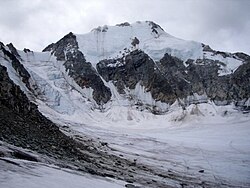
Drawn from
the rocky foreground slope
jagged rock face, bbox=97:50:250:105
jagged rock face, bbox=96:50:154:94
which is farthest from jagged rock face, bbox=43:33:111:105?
jagged rock face, bbox=97:50:250:105

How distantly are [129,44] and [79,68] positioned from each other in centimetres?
1414

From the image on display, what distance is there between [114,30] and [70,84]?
79.9ft

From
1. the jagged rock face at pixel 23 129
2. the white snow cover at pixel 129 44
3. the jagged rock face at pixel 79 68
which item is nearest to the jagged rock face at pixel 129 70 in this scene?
the white snow cover at pixel 129 44

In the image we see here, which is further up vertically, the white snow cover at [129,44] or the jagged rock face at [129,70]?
the white snow cover at [129,44]

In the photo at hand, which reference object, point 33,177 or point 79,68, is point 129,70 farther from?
point 33,177

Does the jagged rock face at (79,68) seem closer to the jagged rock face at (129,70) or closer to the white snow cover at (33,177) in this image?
the jagged rock face at (129,70)

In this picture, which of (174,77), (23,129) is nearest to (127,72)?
(174,77)

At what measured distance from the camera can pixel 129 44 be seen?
7712 centimetres

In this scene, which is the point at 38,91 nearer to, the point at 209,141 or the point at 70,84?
the point at 70,84

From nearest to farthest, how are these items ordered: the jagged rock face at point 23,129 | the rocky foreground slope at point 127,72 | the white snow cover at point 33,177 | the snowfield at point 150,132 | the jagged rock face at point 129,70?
the white snow cover at point 33,177 → the jagged rock face at point 23,129 → the snowfield at point 150,132 → the rocky foreground slope at point 127,72 → the jagged rock face at point 129,70

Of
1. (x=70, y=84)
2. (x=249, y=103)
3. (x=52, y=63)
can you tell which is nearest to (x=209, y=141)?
(x=249, y=103)

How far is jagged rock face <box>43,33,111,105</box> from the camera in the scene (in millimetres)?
67062

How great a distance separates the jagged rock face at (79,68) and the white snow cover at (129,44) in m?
2.18

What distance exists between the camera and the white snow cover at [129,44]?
247 feet
